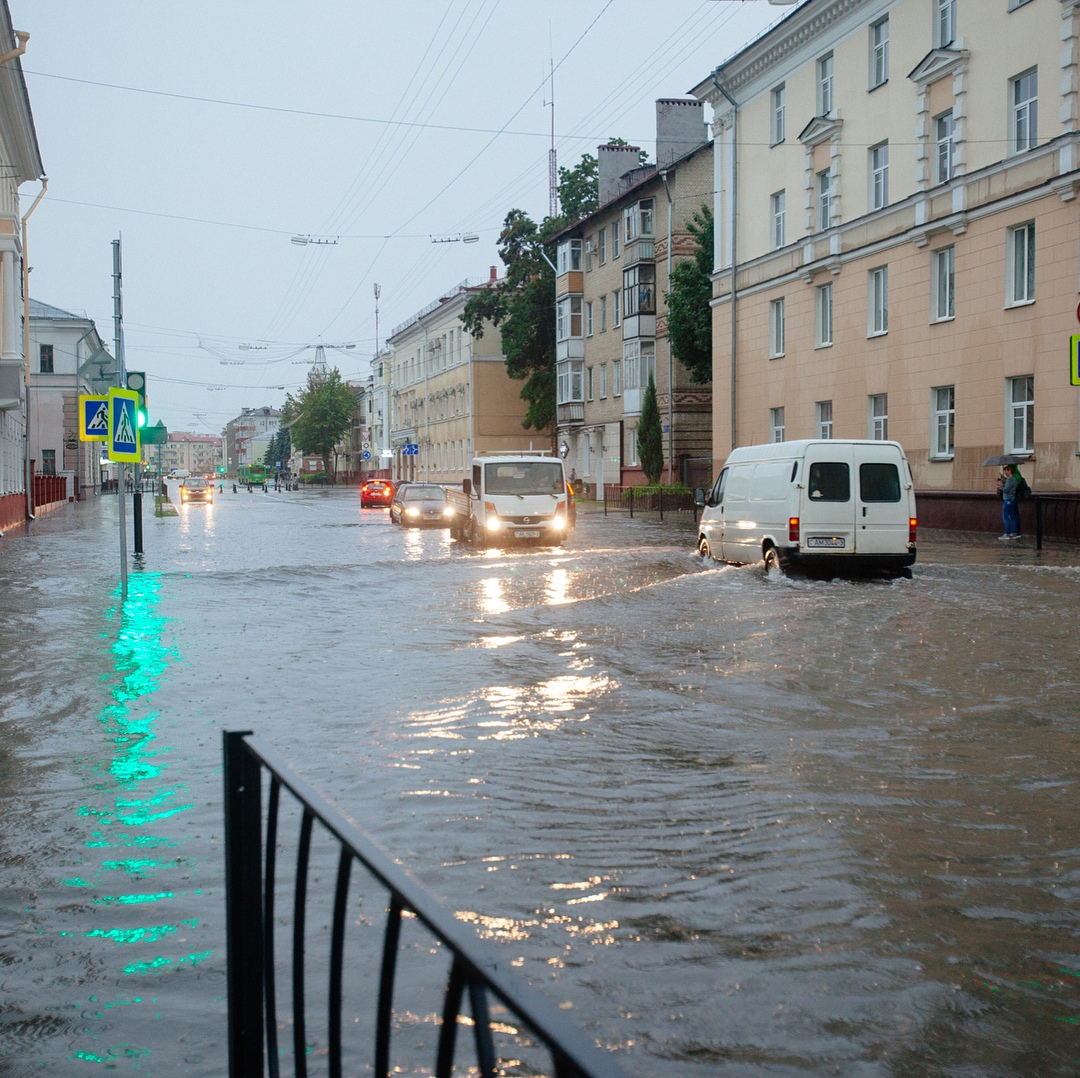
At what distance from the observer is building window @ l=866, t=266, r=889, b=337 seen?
31609 mm

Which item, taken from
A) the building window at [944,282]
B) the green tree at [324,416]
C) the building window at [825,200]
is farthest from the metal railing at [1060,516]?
the green tree at [324,416]

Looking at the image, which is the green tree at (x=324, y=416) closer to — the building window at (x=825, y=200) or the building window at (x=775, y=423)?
the building window at (x=775, y=423)

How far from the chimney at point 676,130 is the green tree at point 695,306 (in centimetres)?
496

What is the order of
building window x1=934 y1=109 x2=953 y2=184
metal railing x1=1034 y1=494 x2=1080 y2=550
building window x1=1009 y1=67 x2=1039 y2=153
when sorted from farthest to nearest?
1. building window x1=934 y1=109 x2=953 y2=184
2. building window x1=1009 y1=67 x2=1039 y2=153
3. metal railing x1=1034 y1=494 x2=1080 y2=550

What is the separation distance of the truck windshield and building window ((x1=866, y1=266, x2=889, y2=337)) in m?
9.93

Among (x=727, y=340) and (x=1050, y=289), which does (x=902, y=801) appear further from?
(x=727, y=340)

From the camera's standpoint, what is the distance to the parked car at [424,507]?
38531mm

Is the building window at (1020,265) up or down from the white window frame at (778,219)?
down

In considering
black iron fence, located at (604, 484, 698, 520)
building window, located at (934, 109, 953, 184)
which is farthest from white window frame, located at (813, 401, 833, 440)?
black iron fence, located at (604, 484, 698, 520)

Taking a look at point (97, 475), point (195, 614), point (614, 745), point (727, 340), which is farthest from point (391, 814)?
point (97, 475)

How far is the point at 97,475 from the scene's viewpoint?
92.6 m

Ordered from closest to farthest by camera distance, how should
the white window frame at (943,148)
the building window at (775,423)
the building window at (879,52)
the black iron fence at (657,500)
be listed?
1. the white window frame at (943,148)
2. the building window at (879,52)
3. the building window at (775,423)
4. the black iron fence at (657,500)

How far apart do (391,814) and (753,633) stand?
7328 mm

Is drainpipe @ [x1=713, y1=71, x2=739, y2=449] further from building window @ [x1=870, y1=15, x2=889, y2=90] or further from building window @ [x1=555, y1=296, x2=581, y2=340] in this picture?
building window @ [x1=555, y1=296, x2=581, y2=340]
